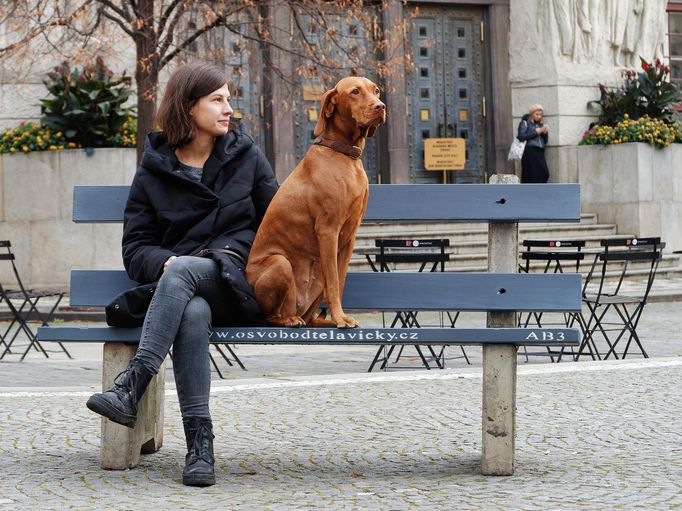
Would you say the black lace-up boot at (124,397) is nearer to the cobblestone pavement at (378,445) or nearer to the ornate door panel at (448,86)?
the cobblestone pavement at (378,445)

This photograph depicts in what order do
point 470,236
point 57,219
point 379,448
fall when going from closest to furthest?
point 379,448 < point 57,219 < point 470,236

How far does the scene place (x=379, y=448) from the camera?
6.50 meters

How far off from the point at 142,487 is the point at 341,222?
51.9 inches

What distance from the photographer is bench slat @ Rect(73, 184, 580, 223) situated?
625 cm

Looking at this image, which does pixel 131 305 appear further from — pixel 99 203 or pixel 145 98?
pixel 145 98

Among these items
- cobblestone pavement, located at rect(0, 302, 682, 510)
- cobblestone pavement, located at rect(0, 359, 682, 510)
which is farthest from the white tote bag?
cobblestone pavement, located at rect(0, 359, 682, 510)

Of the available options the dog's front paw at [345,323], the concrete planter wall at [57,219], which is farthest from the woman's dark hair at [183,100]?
the concrete planter wall at [57,219]

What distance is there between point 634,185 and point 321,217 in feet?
56.7

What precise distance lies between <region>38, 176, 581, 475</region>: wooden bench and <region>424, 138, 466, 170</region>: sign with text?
17.8m

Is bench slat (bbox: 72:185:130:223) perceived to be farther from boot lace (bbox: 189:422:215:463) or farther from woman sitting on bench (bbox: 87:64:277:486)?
boot lace (bbox: 189:422:215:463)

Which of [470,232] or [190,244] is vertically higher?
[190,244]

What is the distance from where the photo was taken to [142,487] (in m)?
5.57

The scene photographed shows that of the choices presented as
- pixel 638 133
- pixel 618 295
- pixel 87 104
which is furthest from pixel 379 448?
pixel 638 133

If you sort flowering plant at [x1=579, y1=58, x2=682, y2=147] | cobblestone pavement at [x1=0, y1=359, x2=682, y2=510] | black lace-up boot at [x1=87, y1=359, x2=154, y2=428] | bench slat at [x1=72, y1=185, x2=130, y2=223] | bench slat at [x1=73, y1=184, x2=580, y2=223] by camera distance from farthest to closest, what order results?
flowering plant at [x1=579, y1=58, x2=682, y2=147] → bench slat at [x1=72, y1=185, x2=130, y2=223] → bench slat at [x1=73, y1=184, x2=580, y2=223] → black lace-up boot at [x1=87, y1=359, x2=154, y2=428] → cobblestone pavement at [x1=0, y1=359, x2=682, y2=510]
